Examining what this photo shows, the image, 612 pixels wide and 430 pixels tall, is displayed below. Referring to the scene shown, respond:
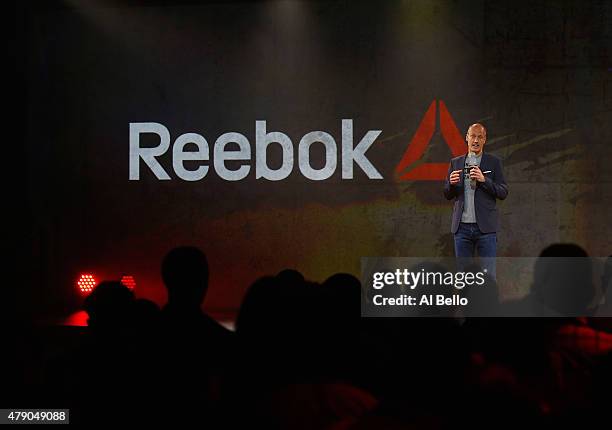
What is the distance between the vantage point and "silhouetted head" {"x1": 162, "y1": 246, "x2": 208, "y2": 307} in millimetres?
1919

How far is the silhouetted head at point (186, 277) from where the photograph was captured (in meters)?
1.92

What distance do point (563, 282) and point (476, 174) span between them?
239 centimetres

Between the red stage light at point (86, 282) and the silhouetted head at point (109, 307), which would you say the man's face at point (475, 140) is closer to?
the silhouetted head at point (109, 307)

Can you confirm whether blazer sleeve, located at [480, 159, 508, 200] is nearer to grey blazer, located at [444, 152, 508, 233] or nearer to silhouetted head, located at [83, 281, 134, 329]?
grey blazer, located at [444, 152, 508, 233]

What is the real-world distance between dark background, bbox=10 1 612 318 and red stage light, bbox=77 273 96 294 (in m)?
0.10

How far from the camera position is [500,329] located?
1.87 metres

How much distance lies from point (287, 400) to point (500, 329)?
31.5 inches

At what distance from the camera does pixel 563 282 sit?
2031 mm

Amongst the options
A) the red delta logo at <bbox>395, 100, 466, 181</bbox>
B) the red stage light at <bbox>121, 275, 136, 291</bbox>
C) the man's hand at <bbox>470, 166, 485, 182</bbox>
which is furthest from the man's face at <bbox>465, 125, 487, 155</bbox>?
the red stage light at <bbox>121, 275, 136, 291</bbox>

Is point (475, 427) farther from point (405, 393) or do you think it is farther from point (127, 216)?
point (127, 216)

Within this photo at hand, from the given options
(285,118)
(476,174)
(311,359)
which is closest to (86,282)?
(285,118)

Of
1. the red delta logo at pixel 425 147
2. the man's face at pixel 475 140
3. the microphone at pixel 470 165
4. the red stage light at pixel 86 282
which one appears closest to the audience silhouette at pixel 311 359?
the microphone at pixel 470 165

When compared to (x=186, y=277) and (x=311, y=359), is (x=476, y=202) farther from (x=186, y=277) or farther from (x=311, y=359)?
(x=311, y=359)

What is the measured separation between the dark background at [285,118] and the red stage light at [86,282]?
0.10m
